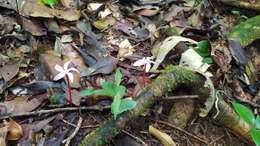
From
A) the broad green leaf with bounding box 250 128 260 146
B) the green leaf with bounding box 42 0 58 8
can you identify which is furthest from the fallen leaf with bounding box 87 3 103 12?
the broad green leaf with bounding box 250 128 260 146

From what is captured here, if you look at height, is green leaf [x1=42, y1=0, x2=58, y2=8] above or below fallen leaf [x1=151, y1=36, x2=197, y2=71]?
above

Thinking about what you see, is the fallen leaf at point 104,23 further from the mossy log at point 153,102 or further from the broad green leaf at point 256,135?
the broad green leaf at point 256,135

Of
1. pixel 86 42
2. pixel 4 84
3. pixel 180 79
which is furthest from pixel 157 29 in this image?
pixel 4 84

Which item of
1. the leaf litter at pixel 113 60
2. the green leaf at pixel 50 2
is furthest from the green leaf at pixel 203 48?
the green leaf at pixel 50 2

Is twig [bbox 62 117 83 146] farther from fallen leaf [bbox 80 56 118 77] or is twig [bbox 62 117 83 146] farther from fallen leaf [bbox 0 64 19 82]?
fallen leaf [bbox 0 64 19 82]

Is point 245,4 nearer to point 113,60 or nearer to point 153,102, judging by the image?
point 113,60

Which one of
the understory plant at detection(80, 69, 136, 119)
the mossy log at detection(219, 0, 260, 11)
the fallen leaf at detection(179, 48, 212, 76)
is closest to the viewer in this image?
the understory plant at detection(80, 69, 136, 119)
